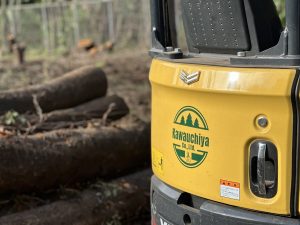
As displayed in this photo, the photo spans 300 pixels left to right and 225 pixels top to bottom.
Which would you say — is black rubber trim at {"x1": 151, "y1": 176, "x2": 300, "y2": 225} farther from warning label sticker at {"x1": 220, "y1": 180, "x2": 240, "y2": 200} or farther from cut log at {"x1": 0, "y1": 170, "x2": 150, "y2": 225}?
cut log at {"x1": 0, "y1": 170, "x2": 150, "y2": 225}

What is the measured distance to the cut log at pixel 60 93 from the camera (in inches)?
264

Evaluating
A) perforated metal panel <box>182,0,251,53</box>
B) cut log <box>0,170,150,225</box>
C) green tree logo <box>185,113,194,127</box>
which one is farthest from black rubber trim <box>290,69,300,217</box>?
cut log <box>0,170,150,225</box>

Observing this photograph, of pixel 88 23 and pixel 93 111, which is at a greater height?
pixel 93 111

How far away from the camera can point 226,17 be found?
3.88 meters

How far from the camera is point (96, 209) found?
19.6 ft

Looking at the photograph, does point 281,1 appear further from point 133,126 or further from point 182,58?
point 182,58

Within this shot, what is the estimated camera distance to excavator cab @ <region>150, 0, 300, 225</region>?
3504 millimetres

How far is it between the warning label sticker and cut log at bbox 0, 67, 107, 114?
3.42m

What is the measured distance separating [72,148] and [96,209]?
64cm

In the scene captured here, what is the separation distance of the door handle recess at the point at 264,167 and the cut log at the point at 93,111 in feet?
11.1

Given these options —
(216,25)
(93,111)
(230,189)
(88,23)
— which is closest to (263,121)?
(230,189)

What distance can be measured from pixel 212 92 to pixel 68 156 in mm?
2601

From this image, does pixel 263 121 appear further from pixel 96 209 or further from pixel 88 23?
pixel 88 23

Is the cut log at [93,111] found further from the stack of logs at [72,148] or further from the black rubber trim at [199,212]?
the black rubber trim at [199,212]
